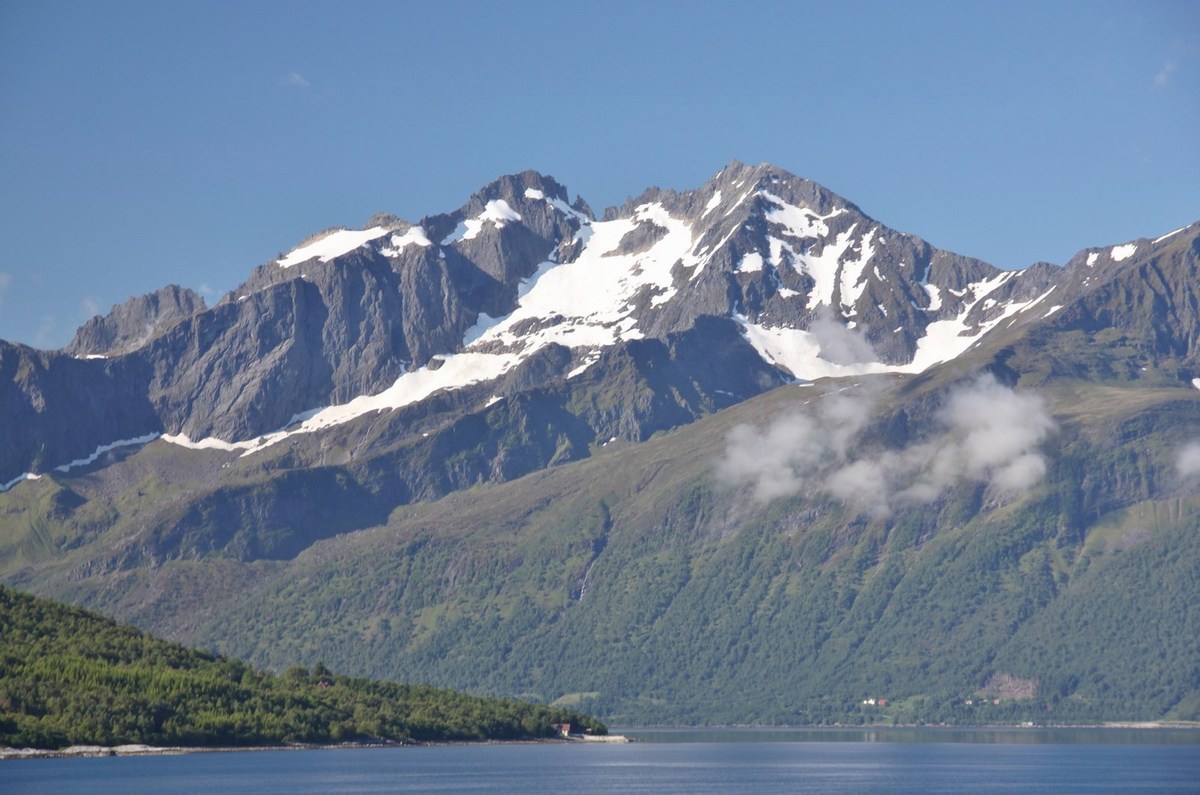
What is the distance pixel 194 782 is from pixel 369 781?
19.7 metres

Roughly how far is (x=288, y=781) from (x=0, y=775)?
27.0 meters

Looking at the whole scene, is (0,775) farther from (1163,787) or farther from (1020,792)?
(1163,787)

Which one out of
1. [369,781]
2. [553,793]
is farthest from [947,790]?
[369,781]

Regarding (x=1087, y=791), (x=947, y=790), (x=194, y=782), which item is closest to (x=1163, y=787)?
(x=1087, y=791)

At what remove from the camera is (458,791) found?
7323 inches

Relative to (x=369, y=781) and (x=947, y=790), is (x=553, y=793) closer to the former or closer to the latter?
(x=369, y=781)

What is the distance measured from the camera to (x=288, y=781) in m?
190

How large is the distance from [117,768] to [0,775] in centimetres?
1744

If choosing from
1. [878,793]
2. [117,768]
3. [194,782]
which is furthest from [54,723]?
[878,793]

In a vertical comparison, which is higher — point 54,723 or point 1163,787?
point 54,723

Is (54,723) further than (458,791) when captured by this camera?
Yes

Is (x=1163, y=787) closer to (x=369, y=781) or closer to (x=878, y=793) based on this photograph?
(x=878, y=793)

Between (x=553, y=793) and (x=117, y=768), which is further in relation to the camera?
(x=117, y=768)

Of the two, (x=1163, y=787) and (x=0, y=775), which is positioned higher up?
(x=0, y=775)
